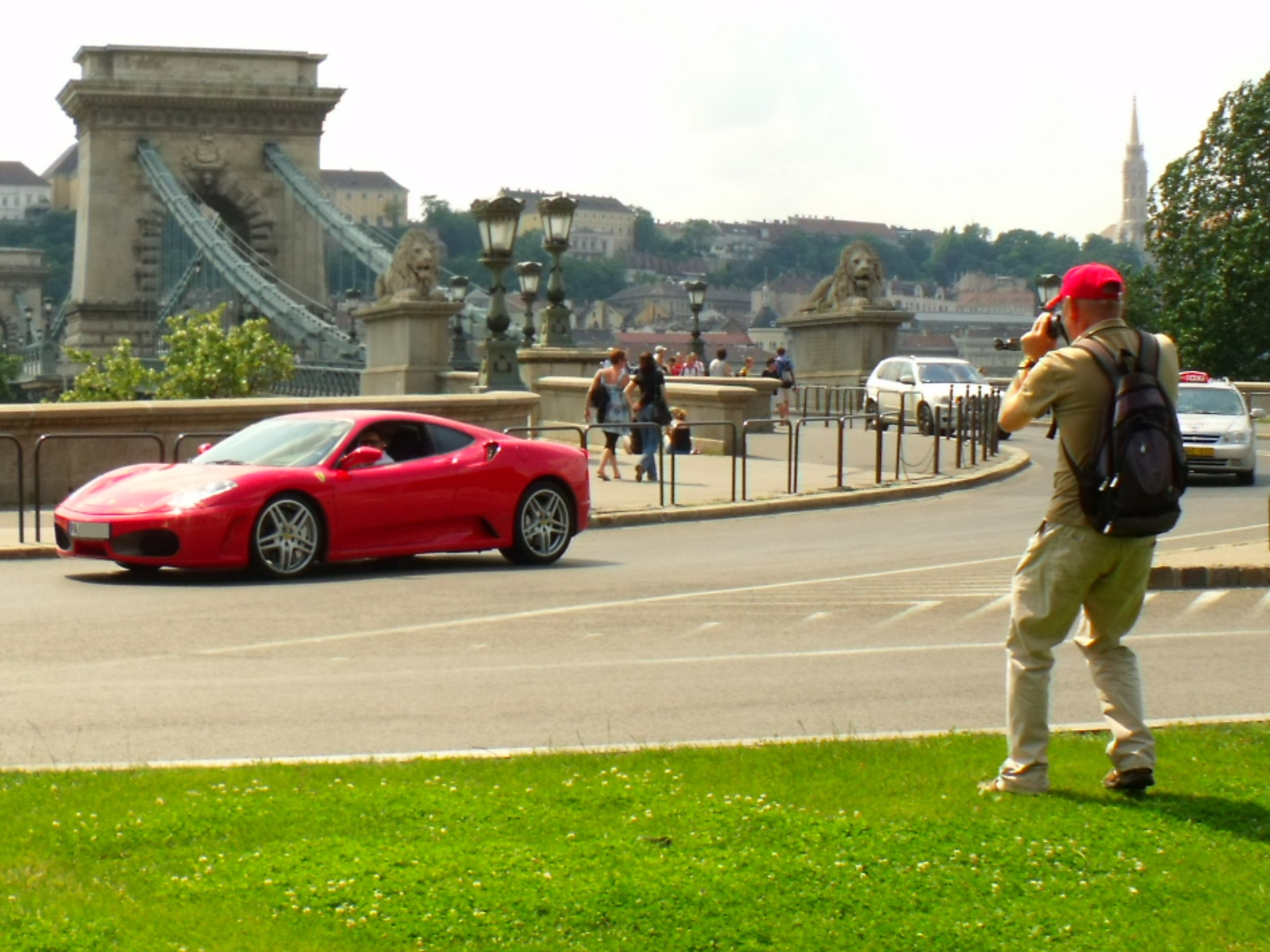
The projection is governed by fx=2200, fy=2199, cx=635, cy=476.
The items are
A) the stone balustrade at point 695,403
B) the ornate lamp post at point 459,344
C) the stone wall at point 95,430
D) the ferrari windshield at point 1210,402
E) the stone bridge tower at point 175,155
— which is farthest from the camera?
the stone bridge tower at point 175,155

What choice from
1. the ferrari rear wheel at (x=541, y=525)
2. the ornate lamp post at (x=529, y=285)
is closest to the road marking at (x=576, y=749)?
the ferrari rear wheel at (x=541, y=525)

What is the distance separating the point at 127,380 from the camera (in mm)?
54094

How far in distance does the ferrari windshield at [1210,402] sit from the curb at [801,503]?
256 cm

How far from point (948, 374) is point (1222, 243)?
95.2ft

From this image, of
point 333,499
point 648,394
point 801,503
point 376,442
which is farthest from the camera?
point 648,394

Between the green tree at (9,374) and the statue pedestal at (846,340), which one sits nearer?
the statue pedestal at (846,340)

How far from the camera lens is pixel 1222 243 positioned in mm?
65875

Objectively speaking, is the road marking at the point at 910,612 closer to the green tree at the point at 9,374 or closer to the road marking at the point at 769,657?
the road marking at the point at 769,657

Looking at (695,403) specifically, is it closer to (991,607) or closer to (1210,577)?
(1210,577)

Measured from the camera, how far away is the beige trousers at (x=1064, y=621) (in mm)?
6973

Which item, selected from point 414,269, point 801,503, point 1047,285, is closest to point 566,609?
point 801,503

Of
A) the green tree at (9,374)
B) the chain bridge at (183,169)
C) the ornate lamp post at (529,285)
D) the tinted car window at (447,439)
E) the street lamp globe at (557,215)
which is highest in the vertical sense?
the chain bridge at (183,169)

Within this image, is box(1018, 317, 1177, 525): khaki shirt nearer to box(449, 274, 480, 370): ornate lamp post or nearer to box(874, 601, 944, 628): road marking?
box(874, 601, 944, 628): road marking

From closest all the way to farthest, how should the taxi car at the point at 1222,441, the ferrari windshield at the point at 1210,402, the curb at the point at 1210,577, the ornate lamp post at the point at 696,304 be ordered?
the curb at the point at 1210,577 → the taxi car at the point at 1222,441 → the ferrari windshield at the point at 1210,402 → the ornate lamp post at the point at 696,304
